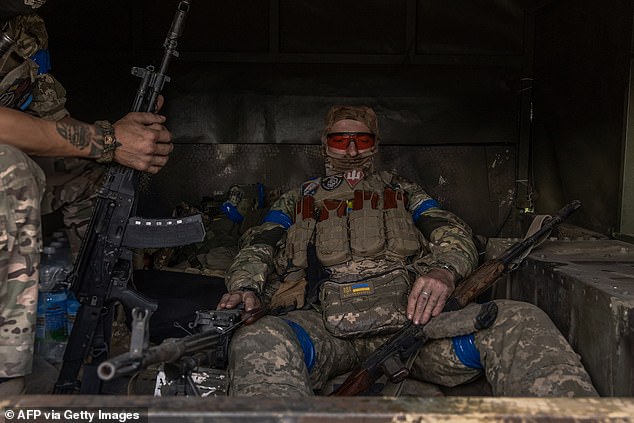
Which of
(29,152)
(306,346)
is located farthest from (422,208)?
(29,152)

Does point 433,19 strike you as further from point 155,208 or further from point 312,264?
point 312,264

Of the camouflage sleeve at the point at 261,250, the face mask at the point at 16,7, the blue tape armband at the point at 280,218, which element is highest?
the face mask at the point at 16,7

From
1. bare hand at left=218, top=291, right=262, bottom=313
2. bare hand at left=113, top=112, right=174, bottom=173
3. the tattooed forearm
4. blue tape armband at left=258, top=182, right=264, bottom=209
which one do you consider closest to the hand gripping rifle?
bare hand at left=113, top=112, right=174, bottom=173

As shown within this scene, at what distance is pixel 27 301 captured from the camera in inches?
85.5

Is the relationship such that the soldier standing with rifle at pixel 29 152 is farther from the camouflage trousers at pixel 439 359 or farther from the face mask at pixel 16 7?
the camouflage trousers at pixel 439 359

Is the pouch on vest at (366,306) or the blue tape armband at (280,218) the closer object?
the pouch on vest at (366,306)

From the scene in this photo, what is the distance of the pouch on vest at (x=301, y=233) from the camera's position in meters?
3.26

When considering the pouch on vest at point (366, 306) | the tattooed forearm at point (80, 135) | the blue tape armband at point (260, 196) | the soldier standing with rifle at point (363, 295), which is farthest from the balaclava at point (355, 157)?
the blue tape armband at point (260, 196)

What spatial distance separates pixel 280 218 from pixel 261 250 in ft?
0.98

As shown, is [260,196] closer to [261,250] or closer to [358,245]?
[261,250]

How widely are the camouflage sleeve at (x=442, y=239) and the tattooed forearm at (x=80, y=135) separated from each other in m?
1.53

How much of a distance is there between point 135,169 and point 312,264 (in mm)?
917

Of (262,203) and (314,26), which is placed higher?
(314,26)

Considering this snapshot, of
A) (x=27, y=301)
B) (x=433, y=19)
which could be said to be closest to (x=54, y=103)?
(x=27, y=301)
